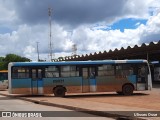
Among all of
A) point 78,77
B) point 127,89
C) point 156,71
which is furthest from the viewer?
point 156,71

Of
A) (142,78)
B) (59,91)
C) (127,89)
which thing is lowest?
(59,91)

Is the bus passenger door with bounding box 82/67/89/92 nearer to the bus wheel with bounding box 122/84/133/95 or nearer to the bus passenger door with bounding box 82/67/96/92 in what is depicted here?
the bus passenger door with bounding box 82/67/96/92

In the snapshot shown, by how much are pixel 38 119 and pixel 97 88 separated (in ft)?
53.8

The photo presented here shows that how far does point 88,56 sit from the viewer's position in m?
66.1

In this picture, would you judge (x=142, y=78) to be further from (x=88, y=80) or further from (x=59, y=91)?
(x=59, y=91)

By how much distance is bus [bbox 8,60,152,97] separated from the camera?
1249 inches

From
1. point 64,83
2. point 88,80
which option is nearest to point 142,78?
point 88,80

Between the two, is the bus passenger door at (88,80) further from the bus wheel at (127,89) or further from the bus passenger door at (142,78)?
the bus passenger door at (142,78)

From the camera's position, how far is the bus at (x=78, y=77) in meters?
31.7

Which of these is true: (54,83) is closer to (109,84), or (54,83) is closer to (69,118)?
(109,84)

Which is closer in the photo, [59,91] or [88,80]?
Result: [88,80]

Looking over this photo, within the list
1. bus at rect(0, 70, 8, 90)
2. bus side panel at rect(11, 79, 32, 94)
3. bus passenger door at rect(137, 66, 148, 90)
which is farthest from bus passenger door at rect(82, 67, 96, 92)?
bus at rect(0, 70, 8, 90)

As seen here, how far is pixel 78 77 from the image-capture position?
3194 centimetres

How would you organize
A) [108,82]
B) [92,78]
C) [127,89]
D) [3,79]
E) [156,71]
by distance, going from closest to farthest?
1. [92,78]
2. [108,82]
3. [127,89]
4. [156,71]
5. [3,79]
